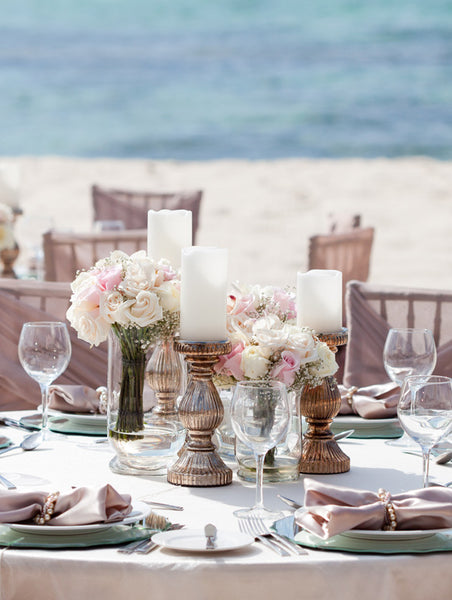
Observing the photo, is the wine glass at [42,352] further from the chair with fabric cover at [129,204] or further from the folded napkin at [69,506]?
the chair with fabric cover at [129,204]

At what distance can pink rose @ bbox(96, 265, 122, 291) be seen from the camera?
66.2 inches

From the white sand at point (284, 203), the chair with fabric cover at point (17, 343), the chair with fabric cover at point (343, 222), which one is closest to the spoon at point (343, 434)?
the chair with fabric cover at point (17, 343)

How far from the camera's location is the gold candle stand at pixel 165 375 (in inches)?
72.4

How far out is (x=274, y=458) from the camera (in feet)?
5.68

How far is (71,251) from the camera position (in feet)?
Result: 12.9

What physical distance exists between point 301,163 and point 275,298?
14227mm

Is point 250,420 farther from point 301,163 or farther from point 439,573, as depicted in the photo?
point 301,163

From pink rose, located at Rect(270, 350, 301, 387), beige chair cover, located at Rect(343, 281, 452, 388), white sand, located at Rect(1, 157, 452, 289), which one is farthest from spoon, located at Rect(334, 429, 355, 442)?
white sand, located at Rect(1, 157, 452, 289)

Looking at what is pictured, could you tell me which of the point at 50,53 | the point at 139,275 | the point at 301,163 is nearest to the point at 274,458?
the point at 139,275

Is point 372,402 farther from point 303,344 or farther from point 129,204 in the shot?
point 129,204

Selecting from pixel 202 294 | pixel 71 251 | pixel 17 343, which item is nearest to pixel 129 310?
pixel 202 294

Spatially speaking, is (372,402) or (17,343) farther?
(17,343)

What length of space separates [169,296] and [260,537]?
50cm

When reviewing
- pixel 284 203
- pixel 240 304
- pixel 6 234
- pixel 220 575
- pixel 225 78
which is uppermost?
pixel 225 78
